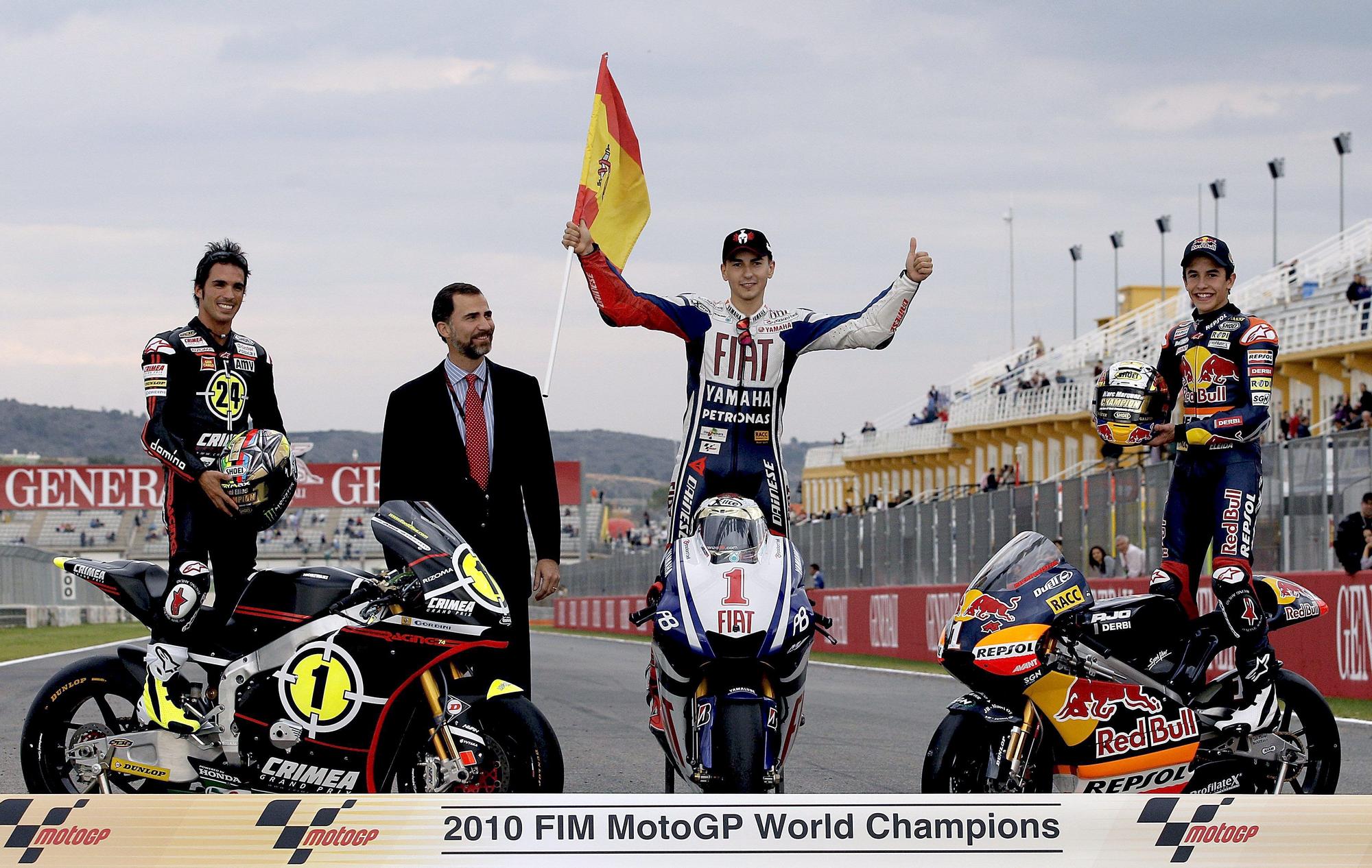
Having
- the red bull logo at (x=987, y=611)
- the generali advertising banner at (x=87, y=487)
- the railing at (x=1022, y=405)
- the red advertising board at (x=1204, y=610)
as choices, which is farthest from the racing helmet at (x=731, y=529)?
the generali advertising banner at (x=87, y=487)

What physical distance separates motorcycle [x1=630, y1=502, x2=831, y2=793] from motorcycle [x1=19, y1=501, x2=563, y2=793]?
16.2 inches

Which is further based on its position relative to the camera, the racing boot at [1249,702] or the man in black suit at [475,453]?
the man in black suit at [475,453]

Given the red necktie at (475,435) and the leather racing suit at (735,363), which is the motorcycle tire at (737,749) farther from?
the red necktie at (475,435)

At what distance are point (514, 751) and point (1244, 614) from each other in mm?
2643

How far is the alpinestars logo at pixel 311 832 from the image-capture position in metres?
4.54

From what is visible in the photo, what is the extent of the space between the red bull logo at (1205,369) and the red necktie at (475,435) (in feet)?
8.86

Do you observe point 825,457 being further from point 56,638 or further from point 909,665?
point 909,665

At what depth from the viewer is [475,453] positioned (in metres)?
6.33

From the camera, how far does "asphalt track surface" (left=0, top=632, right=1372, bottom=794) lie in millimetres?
7844

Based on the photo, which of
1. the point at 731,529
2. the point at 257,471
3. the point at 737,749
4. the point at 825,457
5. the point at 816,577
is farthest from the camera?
the point at 825,457

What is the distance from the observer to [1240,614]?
6129 millimetres

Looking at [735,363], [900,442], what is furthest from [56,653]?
[900,442]

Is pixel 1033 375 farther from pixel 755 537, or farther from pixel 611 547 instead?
pixel 611 547

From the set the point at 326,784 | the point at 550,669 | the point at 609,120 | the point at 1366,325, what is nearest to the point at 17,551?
the point at 550,669
